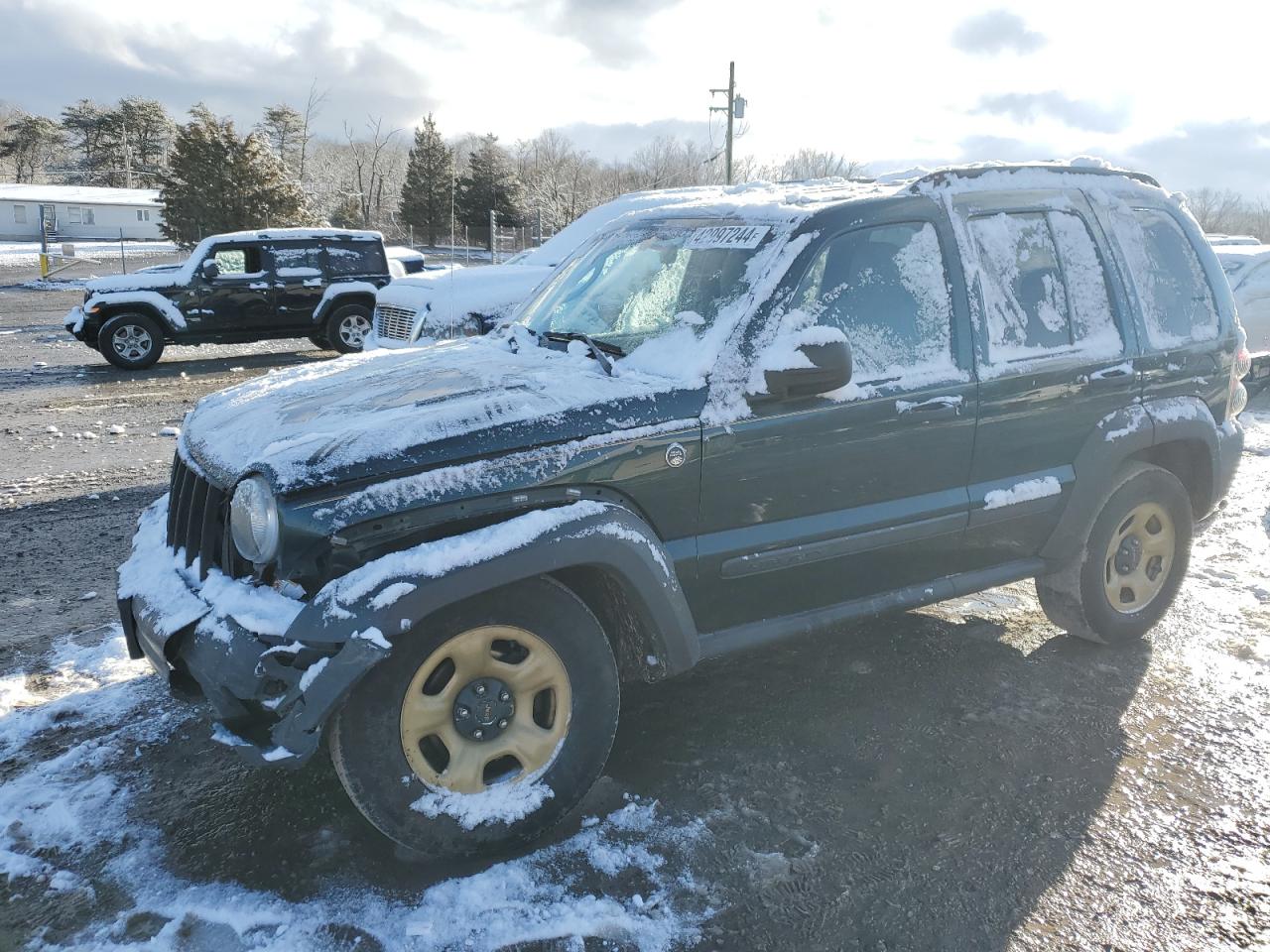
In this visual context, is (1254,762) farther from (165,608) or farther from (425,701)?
(165,608)

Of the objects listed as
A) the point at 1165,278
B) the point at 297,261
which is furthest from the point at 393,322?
the point at 1165,278

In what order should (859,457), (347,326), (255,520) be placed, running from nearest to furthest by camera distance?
(255,520) < (859,457) < (347,326)

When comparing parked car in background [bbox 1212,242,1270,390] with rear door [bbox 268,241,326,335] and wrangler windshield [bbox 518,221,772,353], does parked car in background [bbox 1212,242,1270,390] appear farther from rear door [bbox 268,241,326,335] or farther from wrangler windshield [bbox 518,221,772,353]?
rear door [bbox 268,241,326,335]

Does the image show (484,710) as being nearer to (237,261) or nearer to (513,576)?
(513,576)

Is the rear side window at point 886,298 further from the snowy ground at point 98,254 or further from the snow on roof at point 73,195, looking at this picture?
the snow on roof at point 73,195

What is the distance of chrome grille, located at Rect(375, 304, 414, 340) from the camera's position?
32.0 feet

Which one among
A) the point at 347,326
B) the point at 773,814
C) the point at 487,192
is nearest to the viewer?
the point at 773,814

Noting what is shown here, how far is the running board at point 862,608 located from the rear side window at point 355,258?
41.9 ft

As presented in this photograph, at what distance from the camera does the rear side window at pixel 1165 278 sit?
429cm

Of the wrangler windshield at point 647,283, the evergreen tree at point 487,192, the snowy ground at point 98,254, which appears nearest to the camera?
the wrangler windshield at point 647,283

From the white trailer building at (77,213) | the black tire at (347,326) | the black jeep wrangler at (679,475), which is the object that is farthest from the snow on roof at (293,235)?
the white trailer building at (77,213)

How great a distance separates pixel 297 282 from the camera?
1445 cm

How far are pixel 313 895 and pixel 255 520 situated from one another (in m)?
1.09

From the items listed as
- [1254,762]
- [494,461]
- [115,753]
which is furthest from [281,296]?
[1254,762]
